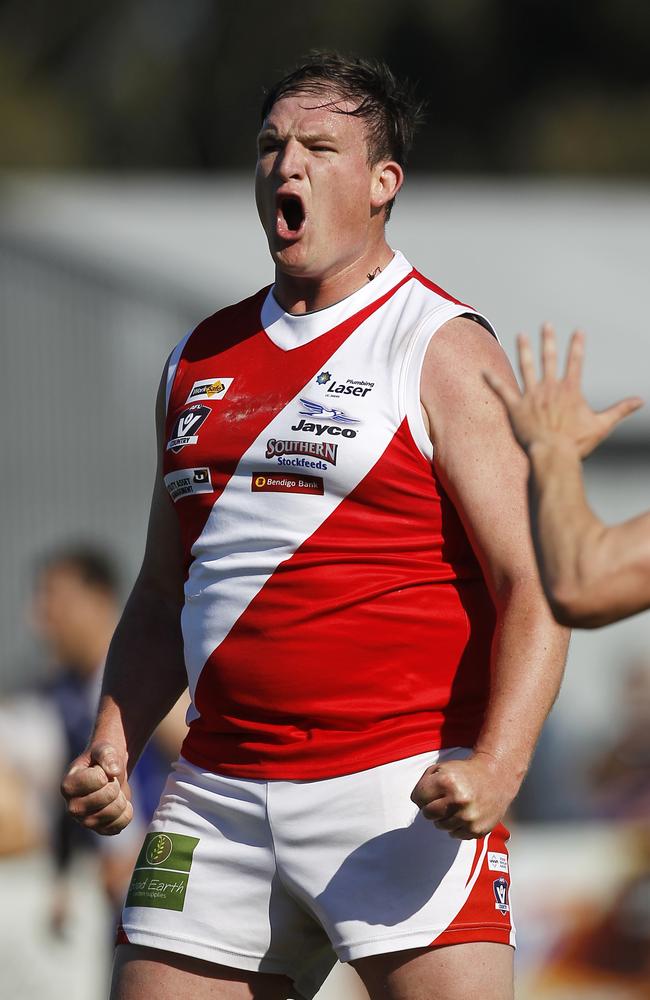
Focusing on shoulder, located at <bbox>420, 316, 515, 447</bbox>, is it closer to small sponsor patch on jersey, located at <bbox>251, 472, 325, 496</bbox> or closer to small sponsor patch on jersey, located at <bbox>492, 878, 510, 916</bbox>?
small sponsor patch on jersey, located at <bbox>251, 472, 325, 496</bbox>

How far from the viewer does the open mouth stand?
351 cm

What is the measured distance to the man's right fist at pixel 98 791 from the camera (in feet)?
11.5

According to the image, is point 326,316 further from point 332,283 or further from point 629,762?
point 629,762

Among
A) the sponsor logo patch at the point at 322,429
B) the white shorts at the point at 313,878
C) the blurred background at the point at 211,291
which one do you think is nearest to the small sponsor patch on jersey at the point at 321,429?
the sponsor logo patch at the point at 322,429

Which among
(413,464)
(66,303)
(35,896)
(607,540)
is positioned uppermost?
(66,303)

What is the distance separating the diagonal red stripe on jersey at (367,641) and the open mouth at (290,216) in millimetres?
533

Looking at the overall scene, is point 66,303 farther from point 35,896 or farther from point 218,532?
point 218,532

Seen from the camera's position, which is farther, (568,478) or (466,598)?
(466,598)

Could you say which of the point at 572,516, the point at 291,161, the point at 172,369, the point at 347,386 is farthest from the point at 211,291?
the point at 572,516

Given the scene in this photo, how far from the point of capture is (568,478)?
2.70 m

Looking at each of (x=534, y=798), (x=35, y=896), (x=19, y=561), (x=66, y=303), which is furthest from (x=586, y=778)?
(x=66, y=303)

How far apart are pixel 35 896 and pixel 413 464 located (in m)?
5.02

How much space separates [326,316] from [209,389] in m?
0.31

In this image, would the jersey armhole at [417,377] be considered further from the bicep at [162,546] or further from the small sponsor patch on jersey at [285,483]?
the bicep at [162,546]
